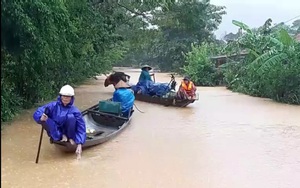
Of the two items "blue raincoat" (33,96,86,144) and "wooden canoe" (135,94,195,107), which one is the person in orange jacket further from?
"blue raincoat" (33,96,86,144)

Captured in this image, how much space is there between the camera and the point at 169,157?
7766 mm

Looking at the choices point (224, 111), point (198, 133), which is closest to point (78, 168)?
point (198, 133)

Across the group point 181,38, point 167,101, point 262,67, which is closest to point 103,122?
point 167,101

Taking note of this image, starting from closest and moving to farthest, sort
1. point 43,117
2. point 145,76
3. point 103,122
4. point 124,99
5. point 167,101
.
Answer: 1. point 43,117
2. point 103,122
3. point 124,99
4. point 167,101
5. point 145,76

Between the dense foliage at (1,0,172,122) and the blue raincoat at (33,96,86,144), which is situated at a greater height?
the dense foliage at (1,0,172,122)

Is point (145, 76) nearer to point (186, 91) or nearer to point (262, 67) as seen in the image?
point (186, 91)

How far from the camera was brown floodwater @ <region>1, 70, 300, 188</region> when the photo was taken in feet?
20.7

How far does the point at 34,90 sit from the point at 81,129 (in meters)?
5.58

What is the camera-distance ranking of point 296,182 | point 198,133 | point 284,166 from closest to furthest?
point 296,182 → point 284,166 → point 198,133

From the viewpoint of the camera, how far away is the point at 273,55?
691 inches

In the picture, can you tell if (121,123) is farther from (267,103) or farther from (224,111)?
(267,103)

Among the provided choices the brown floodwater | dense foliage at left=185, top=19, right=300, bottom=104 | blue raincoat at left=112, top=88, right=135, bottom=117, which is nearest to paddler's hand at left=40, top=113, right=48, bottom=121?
the brown floodwater

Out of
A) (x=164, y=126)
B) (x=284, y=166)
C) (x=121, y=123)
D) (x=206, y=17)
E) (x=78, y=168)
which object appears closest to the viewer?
(x=78, y=168)

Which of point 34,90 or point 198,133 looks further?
point 34,90
